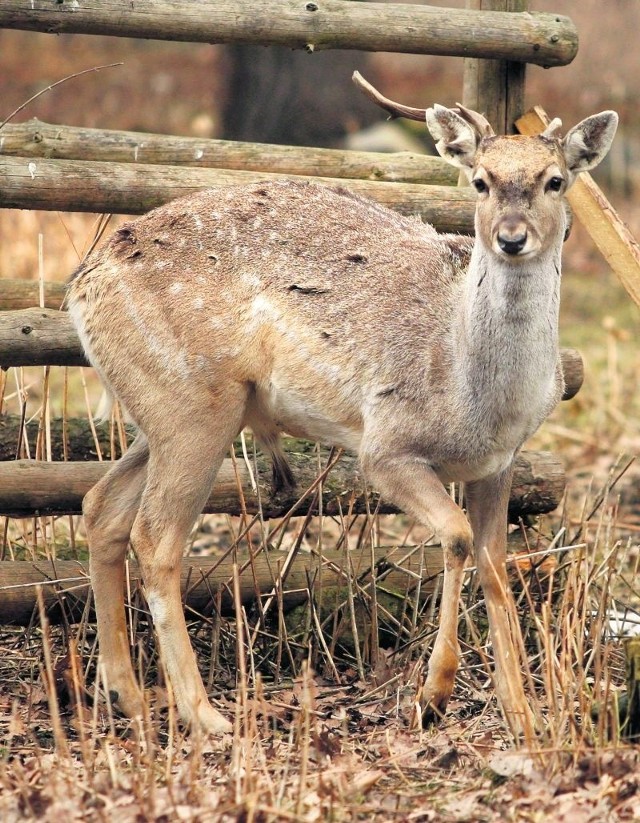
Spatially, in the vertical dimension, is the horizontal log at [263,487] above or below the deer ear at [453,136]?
below

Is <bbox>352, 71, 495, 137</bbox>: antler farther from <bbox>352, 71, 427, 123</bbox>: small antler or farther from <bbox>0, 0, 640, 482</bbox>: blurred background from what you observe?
<bbox>0, 0, 640, 482</bbox>: blurred background

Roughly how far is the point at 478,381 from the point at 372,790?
164 centimetres

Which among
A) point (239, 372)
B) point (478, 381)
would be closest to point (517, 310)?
point (478, 381)

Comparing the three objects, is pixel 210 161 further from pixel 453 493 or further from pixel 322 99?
pixel 322 99

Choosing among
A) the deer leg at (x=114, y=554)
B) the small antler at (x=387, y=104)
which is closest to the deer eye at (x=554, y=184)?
the small antler at (x=387, y=104)

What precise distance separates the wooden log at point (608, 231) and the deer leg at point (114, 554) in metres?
2.27

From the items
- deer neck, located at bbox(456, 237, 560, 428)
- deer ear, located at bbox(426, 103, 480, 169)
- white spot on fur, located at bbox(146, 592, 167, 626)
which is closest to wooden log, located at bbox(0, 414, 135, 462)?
white spot on fur, located at bbox(146, 592, 167, 626)

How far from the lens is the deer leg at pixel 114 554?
539cm

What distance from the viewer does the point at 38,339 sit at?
Answer: 550 centimetres

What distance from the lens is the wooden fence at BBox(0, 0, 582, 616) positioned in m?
5.51

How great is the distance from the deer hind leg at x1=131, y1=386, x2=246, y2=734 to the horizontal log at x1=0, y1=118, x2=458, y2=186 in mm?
1397

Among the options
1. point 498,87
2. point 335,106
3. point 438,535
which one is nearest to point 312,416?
point 438,535

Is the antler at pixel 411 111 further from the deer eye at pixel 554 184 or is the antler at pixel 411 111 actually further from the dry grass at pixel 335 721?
the dry grass at pixel 335 721

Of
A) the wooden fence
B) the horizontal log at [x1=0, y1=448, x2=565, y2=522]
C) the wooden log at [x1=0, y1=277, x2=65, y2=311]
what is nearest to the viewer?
the wooden fence
